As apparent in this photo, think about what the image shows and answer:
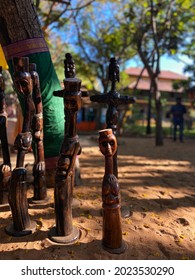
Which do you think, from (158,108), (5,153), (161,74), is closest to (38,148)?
(5,153)

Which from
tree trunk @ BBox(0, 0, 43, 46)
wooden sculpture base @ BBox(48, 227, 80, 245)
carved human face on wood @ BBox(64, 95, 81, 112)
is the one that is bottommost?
wooden sculpture base @ BBox(48, 227, 80, 245)

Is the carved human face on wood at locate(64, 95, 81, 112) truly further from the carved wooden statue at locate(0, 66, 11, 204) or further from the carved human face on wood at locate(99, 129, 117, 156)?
the carved wooden statue at locate(0, 66, 11, 204)

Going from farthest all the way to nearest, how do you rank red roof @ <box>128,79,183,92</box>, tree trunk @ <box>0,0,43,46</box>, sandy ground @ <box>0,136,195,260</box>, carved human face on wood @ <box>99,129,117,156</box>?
red roof @ <box>128,79,183,92</box> → tree trunk @ <box>0,0,43,46</box> → sandy ground @ <box>0,136,195,260</box> → carved human face on wood @ <box>99,129,117,156</box>

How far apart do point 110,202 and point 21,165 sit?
2.88 feet

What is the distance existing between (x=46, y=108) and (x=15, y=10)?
1.29m

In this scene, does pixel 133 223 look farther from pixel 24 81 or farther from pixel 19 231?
pixel 24 81

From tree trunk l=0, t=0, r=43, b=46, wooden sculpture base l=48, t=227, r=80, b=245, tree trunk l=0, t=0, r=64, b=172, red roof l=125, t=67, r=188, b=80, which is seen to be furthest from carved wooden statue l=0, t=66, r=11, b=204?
red roof l=125, t=67, r=188, b=80

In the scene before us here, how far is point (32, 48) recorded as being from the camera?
10.6 feet

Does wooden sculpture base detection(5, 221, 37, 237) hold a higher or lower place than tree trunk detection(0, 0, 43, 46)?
lower

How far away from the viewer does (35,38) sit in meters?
A: 3.28

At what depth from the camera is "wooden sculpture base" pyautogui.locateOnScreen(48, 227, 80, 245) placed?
2.16m

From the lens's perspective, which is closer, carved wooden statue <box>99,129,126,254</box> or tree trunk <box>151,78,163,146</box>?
carved wooden statue <box>99,129,126,254</box>

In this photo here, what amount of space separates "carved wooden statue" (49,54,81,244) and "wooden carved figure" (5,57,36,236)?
31cm

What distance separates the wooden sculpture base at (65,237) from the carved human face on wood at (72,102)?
3.65 ft
